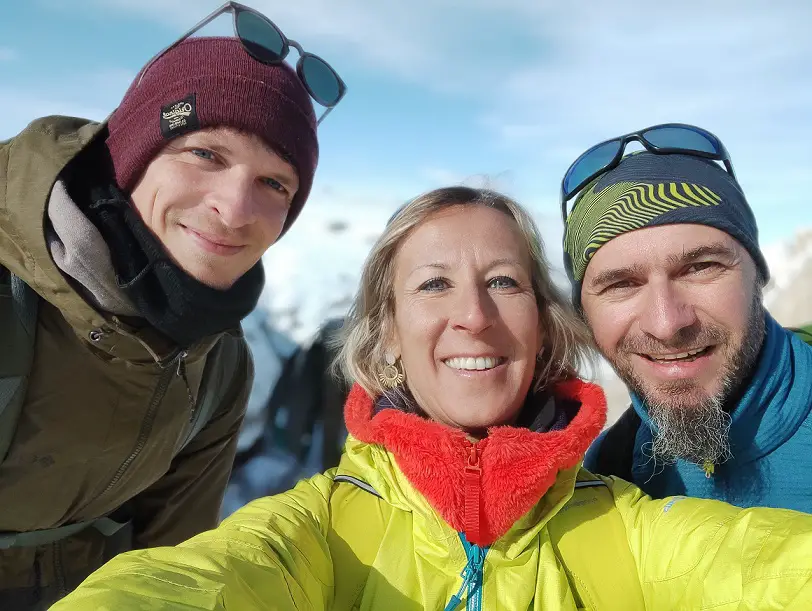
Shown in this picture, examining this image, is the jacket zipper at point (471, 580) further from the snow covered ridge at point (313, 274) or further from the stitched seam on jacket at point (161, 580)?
the snow covered ridge at point (313, 274)

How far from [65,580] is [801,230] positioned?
19.5 m

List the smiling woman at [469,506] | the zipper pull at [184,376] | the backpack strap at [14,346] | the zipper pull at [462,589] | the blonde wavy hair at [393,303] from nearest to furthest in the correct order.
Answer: the smiling woman at [469,506] < the zipper pull at [462,589] < the backpack strap at [14,346] < the blonde wavy hair at [393,303] < the zipper pull at [184,376]

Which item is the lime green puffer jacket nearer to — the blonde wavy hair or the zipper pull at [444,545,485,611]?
the zipper pull at [444,545,485,611]

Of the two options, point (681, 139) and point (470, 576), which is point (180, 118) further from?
point (681, 139)

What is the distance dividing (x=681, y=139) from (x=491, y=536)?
1.92 m

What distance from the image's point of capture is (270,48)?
2.46m

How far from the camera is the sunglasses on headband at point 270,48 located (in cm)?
241

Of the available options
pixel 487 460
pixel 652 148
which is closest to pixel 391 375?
pixel 487 460

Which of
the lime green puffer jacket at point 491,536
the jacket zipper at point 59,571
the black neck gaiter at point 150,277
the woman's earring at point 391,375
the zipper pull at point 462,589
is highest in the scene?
the black neck gaiter at point 150,277

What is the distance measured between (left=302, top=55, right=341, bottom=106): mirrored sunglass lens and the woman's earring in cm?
126

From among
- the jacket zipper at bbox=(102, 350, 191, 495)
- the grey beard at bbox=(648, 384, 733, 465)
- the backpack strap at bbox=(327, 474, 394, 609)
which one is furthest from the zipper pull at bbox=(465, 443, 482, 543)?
the jacket zipper at bbox=(102, 350, 191, 495)

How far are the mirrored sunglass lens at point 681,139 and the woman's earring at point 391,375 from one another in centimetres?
150

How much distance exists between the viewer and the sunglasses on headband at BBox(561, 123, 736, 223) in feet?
8.39

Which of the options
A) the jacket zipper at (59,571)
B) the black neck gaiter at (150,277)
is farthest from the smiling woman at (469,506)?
the jacket zipper at (59,571)
